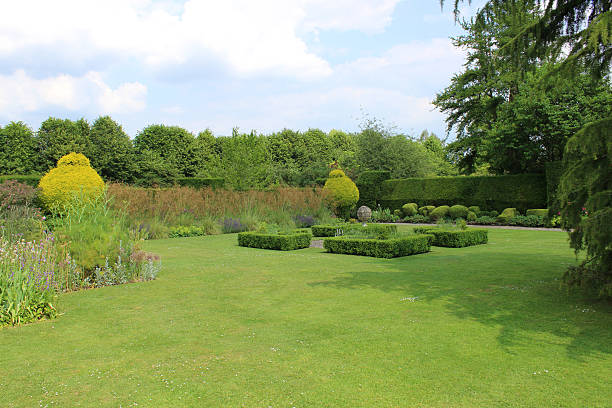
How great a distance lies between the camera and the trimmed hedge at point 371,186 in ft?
77.0

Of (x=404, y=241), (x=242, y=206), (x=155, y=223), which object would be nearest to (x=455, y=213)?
(x=242, y=206)

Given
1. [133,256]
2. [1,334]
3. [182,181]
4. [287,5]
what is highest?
[287,5]

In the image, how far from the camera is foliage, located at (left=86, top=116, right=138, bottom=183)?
25.3 metres

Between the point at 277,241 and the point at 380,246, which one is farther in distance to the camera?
the point at 277,241

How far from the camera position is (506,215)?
705 inches

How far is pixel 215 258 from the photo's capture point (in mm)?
9078

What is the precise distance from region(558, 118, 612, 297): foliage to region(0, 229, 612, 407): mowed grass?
0.40 m

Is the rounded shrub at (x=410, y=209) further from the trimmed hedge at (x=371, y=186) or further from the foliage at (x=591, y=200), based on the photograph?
the foliage at (x=591, y=200)

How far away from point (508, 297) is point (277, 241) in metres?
6.63

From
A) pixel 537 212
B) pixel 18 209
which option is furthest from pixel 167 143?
pixel 537 212

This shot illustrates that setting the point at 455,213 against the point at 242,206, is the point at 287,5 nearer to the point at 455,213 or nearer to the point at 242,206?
the point at 242,206

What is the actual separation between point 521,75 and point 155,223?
38.0 feet

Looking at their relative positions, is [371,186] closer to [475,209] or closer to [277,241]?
[475,209]

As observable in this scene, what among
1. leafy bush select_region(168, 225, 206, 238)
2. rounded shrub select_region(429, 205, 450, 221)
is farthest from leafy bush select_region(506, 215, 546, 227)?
leafy bush select_region(168, 225, 206, 238)
